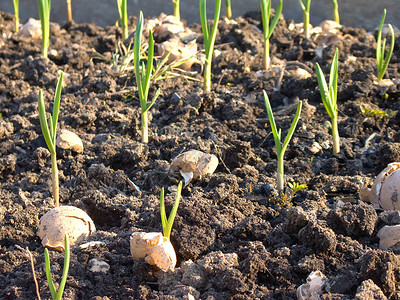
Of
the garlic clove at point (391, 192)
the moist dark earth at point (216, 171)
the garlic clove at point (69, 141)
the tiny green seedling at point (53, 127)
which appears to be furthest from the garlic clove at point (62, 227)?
the garlic clove at point (391, 192)

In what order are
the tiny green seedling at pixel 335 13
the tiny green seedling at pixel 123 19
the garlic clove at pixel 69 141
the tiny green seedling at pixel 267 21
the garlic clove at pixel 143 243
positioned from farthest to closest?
the tiny green seedling at pixel 335 13, the tiny green seedling at pixel 123 19, the tiny green seedling at pixel 267 21, the garlic clove at pixel 69 141, the garlic clove at pixel 143 243

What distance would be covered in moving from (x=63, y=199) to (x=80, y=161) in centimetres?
22

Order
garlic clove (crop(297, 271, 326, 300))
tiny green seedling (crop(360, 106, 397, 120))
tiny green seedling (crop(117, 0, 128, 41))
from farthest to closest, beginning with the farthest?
tiny green seedling (crop(117, 0, 128, 41))
tiny green seedling (crop(360, 106, 397, 120))
garlic clove (crop(297, 271, 326, 300))

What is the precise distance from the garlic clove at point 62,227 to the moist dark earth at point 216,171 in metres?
0.05

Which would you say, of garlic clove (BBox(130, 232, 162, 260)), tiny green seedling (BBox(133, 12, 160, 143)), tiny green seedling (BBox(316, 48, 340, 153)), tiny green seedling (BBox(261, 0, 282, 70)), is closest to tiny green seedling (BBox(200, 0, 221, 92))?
tiny green seedling (BBox(261, 0, 282, 70))

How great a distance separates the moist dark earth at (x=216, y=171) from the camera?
4.01ft

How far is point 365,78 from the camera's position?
2.39m

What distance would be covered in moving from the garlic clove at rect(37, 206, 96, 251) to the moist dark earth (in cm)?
5

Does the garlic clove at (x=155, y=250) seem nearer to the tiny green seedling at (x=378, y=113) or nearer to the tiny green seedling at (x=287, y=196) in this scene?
the tiny green seedling at (x=287, y=196)

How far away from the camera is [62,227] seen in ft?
4.65

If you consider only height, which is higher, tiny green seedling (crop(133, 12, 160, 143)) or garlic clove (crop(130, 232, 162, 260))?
tiny green seedling (crop(133, 12, 160, 143))

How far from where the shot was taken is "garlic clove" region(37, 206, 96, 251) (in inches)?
55.3

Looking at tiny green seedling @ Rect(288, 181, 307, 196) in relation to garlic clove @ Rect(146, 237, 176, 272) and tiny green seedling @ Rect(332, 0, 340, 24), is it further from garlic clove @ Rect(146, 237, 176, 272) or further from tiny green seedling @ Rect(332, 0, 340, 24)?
tiny green seedling @ Rect(332, 0, 340, 24)

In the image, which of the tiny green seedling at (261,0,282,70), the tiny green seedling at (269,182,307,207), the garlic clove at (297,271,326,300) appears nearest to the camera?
the garlic clove at (297,271,326,300)
